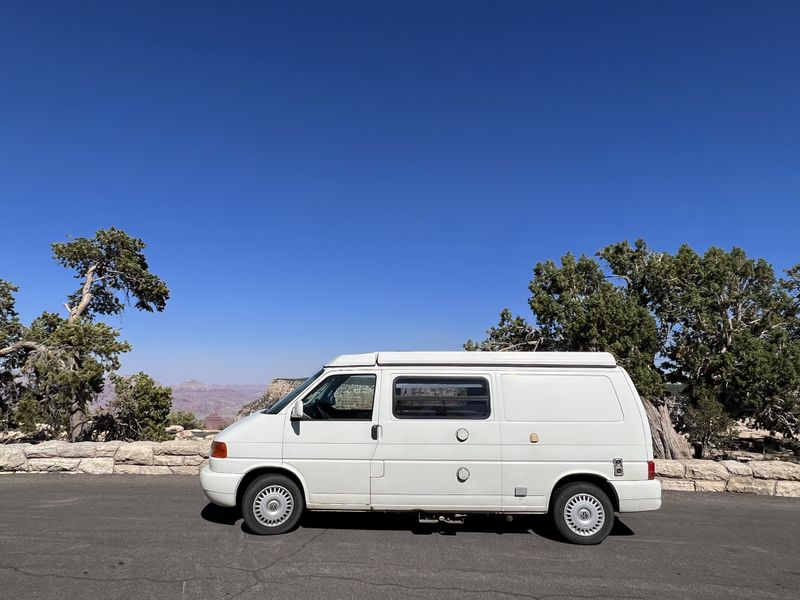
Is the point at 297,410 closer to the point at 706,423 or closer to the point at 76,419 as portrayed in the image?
the point at 76,419

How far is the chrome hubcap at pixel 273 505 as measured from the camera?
5.86 metres

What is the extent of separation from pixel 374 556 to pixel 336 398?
2.01m

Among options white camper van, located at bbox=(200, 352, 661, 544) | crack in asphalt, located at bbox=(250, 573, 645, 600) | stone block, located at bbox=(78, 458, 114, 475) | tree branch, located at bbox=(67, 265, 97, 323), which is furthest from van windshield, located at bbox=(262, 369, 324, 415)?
tree branch, located at bbox=(67, 265, 97, 323)

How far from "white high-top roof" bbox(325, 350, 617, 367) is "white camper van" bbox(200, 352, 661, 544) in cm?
2

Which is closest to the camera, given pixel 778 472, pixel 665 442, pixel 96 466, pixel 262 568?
pixel 262 568

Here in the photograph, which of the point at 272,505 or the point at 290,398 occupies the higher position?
the point at 290,398

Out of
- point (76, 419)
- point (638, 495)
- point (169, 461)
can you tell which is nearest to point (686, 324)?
point (638, 495)

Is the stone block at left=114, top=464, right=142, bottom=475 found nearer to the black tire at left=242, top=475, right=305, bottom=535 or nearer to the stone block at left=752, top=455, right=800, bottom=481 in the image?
the black tire at left=242, top=475, right=305, bottom=535

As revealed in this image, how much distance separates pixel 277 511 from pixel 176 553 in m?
1.13

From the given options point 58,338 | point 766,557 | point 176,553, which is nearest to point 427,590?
point 176,553

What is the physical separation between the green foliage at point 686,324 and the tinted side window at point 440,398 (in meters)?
11.4

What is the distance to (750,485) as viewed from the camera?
834 cm

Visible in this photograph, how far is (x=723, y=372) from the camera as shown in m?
17.5

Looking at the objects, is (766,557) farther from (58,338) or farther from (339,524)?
(58,338)
